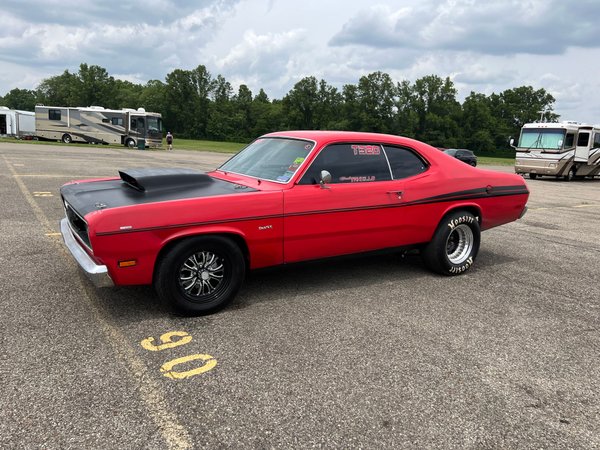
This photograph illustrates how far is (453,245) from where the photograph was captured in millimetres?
5473

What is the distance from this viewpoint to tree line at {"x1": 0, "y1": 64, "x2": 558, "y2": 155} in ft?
284

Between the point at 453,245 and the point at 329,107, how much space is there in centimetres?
9654

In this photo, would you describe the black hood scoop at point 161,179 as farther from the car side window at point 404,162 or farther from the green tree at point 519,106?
the green tree at point 519,106

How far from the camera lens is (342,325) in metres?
3.75

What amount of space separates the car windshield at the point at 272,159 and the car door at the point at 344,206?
18 cm

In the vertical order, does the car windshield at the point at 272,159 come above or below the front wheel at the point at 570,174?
above

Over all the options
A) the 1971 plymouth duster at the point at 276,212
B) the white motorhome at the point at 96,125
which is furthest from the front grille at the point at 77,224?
the white motorhome at the point at 96,125

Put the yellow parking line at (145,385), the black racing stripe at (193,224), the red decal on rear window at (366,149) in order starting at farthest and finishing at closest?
the red decal on rear window at (366,149) → the black racing stripe at (193,224) → the yellow parking line at (145,385)

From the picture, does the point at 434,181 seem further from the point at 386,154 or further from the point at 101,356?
the point at 101,356

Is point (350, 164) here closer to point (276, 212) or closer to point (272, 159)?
point (272, 159)

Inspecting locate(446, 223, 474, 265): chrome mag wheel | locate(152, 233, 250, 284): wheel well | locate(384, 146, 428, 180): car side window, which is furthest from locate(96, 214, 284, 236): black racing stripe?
locate(446, 223, 474, 265): chrome mag wheel

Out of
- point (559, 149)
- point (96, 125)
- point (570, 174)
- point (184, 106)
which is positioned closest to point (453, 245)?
point (559, 149)

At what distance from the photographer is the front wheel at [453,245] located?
508 cm

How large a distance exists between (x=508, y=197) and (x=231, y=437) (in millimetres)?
4706
